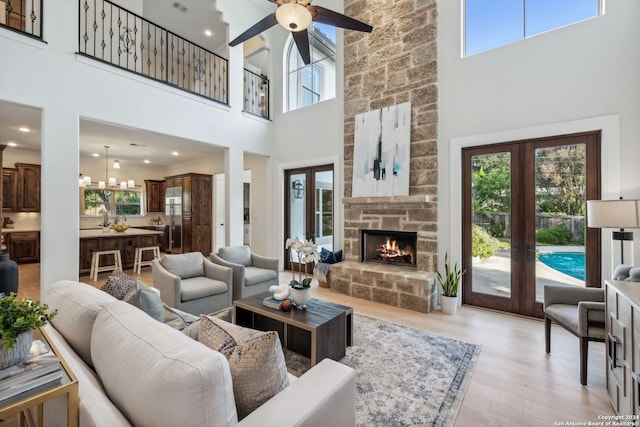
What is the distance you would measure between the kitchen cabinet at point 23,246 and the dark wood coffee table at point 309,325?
24.5 ft

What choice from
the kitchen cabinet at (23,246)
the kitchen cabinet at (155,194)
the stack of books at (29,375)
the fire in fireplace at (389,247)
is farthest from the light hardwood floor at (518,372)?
the kitchen cabinet at (23,246)

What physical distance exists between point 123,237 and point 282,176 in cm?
363

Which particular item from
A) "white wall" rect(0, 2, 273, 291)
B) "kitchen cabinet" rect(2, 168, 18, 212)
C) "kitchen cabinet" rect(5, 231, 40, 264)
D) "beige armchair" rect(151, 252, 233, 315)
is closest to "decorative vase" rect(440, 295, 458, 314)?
"beige armchair" rect(151, 252, 233, 315)

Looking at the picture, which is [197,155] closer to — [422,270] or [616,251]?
[422,270]

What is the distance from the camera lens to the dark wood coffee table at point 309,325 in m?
2.30

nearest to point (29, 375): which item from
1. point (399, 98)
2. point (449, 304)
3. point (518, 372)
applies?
point (518, 372)

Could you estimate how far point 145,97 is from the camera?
437 cm

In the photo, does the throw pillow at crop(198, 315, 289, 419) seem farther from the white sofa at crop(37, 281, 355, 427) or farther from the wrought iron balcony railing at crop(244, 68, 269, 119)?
the wrought iron balcony railing at crop(244, 68, 269, 119)

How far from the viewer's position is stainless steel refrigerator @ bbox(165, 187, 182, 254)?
7.87m

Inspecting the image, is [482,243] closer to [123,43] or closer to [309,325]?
[309,325]

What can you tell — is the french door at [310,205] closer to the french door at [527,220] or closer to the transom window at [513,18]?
the french door at [527,220]

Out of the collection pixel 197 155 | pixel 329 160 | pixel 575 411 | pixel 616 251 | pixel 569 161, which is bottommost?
pixel 575 411

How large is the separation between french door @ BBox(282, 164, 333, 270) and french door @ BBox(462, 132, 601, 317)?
247cm

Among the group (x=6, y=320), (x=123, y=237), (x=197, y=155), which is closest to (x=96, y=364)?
(x=6, y=320)
